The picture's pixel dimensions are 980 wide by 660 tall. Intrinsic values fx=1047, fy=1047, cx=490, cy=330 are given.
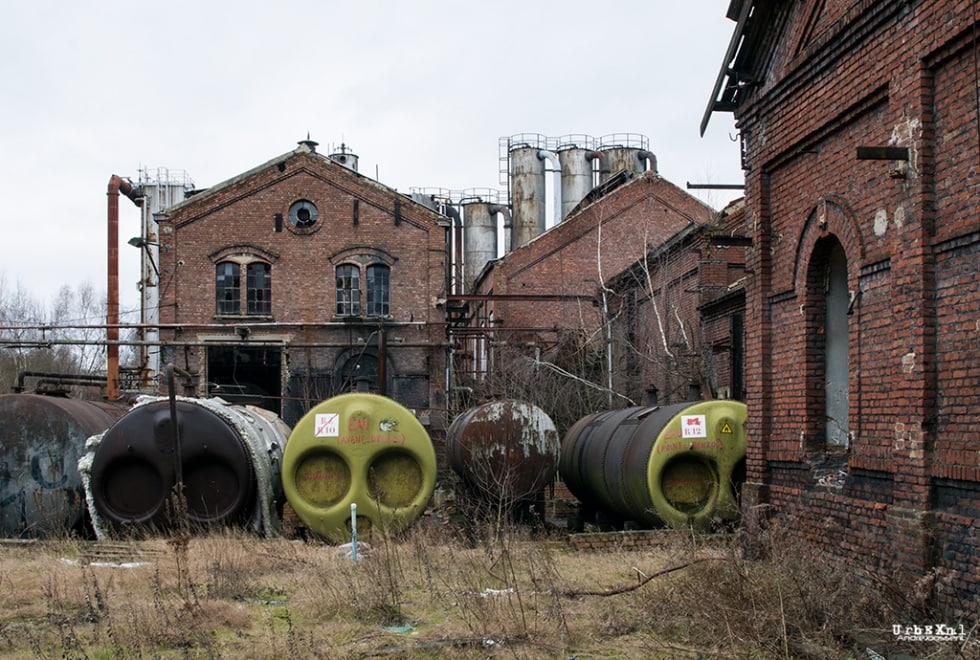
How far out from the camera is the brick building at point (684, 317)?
69.2 ft

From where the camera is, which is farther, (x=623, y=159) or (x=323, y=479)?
(x=623, y=159)

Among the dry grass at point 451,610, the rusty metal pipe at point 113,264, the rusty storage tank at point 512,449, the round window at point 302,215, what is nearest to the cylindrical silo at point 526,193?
the round window at point 302,215

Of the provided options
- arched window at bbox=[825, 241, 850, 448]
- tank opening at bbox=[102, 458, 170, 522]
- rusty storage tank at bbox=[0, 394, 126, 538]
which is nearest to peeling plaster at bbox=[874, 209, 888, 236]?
arched window at bbox=[825, 241, 850, 448]

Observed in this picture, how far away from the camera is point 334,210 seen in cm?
3086

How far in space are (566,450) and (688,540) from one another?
27.5 feet

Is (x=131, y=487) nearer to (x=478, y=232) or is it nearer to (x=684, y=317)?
(x=684, y=317)

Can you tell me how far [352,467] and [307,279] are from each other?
1817 centimetres

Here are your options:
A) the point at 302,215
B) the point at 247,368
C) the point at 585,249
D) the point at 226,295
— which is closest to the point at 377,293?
the point at 302,215

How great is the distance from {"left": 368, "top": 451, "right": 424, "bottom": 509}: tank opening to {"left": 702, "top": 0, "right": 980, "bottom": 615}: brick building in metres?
4.37

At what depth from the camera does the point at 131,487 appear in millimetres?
13453

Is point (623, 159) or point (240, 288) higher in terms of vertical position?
point (623, 159)

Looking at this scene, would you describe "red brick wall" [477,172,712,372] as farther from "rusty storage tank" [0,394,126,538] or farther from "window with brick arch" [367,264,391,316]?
"rusty storage tank" [0,394,126,538]

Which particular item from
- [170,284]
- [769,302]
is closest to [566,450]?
[769,302]

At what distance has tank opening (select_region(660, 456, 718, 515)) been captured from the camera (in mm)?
12898
